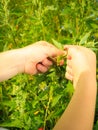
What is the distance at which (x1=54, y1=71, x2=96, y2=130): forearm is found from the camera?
125 centimetres

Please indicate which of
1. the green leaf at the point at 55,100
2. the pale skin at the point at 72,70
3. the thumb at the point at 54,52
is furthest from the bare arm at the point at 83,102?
the green leaf at the point at 55,100

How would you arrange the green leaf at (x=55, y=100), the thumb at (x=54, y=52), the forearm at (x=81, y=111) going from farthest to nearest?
the green leaf at (x=55, y=100) → the thumb at (x=54, y=52) → the forearm at (x=81, y=111)

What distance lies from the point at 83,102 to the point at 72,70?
0.40 metres

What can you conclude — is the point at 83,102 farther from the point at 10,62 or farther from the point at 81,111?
the point at 10,62

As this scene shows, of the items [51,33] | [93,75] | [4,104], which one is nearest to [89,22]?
[51,33]

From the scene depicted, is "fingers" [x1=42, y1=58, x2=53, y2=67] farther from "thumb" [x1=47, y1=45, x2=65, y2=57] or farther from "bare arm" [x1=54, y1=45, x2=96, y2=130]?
"bare arm" [x1=54, y1=45, x2=96, y2=130]

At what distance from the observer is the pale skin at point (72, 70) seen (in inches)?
50.0

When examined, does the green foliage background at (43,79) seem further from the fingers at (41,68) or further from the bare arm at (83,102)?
the bare arm at (83,102)

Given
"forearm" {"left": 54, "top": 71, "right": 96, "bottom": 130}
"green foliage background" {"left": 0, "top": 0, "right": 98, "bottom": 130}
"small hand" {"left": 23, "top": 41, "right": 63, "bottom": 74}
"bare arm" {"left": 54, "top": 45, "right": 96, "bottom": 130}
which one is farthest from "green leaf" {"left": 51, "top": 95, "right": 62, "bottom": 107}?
"forearm" {"left": 54, "top": 71, "right": 96, "bottom": 130}

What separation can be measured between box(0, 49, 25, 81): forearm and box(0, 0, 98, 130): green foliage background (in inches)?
6.9

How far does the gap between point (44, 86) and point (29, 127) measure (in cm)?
26

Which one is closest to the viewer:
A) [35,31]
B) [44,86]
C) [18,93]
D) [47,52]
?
[47,52]

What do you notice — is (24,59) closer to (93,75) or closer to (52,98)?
(52,98)

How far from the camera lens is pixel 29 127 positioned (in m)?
2.14
